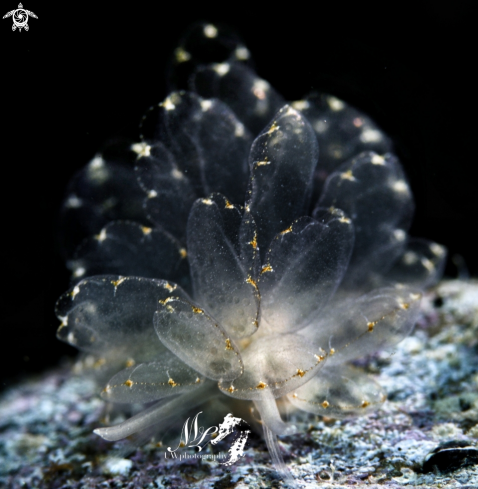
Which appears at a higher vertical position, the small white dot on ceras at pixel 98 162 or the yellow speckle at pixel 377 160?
the small white dot on ceras at pixel 98 162

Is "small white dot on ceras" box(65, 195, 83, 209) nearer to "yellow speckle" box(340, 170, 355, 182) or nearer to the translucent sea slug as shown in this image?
the translucent sea slug

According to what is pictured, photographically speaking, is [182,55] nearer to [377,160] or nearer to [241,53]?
[241,53]

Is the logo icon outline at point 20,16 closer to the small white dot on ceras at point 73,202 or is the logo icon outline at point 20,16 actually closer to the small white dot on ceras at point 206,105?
the small white dot on ceras at point 73,202

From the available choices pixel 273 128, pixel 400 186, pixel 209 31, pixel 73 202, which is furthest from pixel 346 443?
pixel 209 31

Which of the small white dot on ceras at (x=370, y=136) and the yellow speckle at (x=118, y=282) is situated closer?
the yellow speckle at (x=118, y=282)

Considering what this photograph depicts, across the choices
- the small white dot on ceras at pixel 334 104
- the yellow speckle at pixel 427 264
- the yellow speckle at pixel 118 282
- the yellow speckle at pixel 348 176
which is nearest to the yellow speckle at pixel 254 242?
the yellow speckle at pixel 118 282

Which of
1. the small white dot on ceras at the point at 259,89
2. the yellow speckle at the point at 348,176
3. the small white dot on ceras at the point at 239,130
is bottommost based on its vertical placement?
the yellow speckle at the point at 348,176

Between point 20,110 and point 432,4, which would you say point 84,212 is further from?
point 432,4
